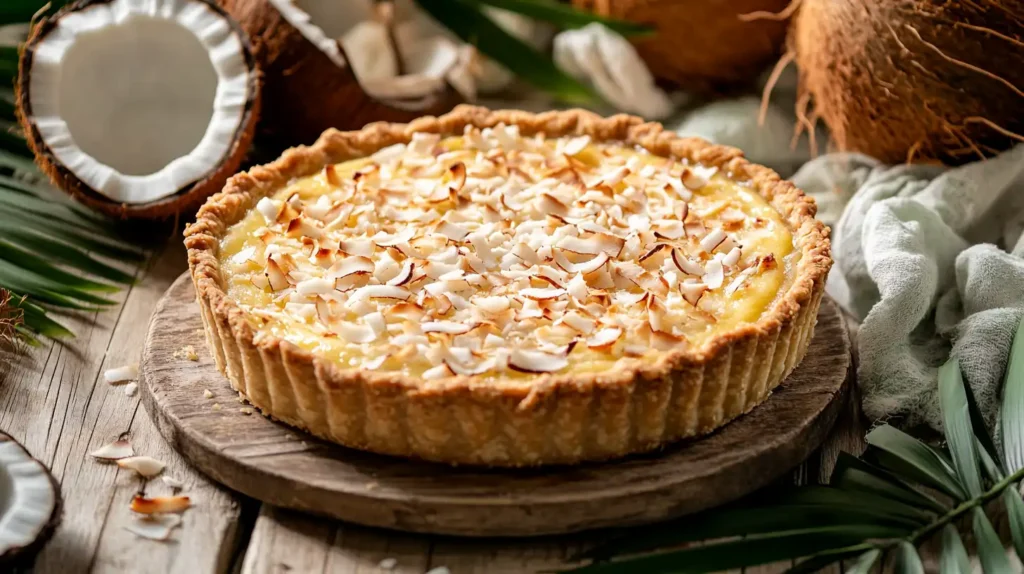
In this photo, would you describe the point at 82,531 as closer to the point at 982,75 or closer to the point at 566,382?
the point at 566,382

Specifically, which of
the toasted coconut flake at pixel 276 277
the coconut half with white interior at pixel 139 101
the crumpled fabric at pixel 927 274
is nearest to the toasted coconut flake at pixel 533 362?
the toasted coconut flake at pixel 276 277

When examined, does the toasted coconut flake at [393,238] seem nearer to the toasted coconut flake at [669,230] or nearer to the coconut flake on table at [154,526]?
the toasted coconut flake at [669,230]

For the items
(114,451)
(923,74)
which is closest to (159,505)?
(114,451)

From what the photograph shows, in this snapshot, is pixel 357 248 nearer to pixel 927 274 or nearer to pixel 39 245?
pixel 39 245

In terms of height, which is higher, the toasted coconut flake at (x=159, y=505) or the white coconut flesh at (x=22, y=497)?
the white coconut flesh at (x=22, y=497)

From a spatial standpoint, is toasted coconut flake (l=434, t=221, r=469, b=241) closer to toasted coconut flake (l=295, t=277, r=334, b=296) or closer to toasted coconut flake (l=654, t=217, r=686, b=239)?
toasted coconut flake (l=295, t=277, r=334, b=296)

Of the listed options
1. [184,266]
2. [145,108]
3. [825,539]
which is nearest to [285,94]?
[145,108]
